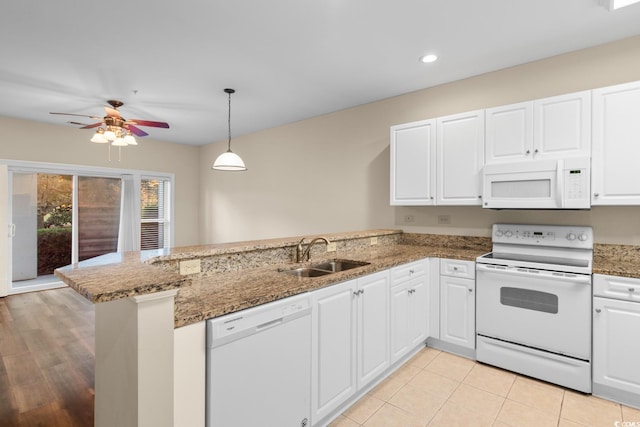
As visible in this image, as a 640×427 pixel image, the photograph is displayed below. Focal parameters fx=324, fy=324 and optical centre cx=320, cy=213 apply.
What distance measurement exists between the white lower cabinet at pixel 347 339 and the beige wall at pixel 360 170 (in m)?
1.68

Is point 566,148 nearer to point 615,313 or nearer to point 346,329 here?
point 615,313

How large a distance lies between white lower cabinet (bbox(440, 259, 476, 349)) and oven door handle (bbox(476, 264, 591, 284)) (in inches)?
6.0

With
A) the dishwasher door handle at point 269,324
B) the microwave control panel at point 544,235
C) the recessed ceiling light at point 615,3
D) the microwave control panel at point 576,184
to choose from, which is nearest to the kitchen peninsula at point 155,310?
the dishwasher door handle at point 269,324

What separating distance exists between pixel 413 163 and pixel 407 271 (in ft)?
4.13

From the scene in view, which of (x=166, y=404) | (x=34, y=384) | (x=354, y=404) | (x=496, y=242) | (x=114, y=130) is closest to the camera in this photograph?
(x=166, y=404)

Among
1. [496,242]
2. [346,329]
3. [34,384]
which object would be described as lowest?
[34,384]

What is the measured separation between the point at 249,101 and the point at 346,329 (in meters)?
3.27

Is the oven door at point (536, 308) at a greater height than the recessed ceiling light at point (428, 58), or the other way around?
the recessed ceiling light at point (428, 58)

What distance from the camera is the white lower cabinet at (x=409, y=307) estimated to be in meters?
2.57

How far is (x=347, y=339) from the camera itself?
6.86 ft

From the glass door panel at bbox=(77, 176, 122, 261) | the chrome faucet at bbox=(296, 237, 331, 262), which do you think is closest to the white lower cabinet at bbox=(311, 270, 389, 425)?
the chrome faucet at bbox=(296, 237, 331, 262)

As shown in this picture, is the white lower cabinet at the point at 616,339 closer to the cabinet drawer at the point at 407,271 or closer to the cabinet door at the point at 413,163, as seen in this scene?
the cabinet drawer at the point at 407,271

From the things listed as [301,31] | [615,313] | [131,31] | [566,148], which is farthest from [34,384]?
[566,148]

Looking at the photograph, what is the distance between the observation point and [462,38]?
268 cm
